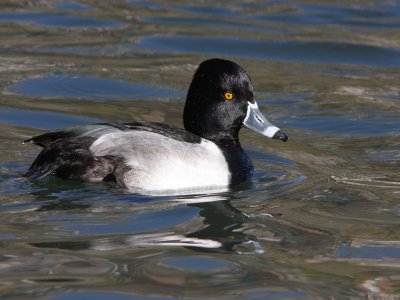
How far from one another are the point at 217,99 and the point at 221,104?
53mm

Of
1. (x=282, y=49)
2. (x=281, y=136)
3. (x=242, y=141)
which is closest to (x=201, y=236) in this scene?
(x=281, y=136)

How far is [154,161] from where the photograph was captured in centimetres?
692

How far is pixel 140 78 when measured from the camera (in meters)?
10.9

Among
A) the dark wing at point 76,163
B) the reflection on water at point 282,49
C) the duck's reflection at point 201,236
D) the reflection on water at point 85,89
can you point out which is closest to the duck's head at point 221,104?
the duck's reflection at point 201,236

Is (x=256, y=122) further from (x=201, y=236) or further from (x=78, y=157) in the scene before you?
(x=201, y=236)

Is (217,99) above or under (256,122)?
above

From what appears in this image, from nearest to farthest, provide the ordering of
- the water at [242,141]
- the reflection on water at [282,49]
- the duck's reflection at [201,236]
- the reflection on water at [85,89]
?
1. the water at [242,141]
2. the duck's reflection at [201,236]
3. the reflection on water at [85,89]
4. the reflection on water at [282,49]

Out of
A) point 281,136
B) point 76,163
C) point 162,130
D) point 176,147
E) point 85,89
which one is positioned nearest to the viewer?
point 76,163

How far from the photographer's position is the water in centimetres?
543

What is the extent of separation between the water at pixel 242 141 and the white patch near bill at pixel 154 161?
5.0 inches

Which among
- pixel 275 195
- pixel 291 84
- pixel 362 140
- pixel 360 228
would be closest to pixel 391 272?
pixel 360 228

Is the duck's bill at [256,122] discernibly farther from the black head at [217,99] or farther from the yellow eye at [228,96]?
the yellow eye at [228,96]

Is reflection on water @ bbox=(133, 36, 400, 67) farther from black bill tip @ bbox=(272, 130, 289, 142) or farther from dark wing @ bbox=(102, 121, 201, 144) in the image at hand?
dark wing @ bbox=(102, 121, 201, 144)

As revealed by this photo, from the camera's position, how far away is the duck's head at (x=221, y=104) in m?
7.47
